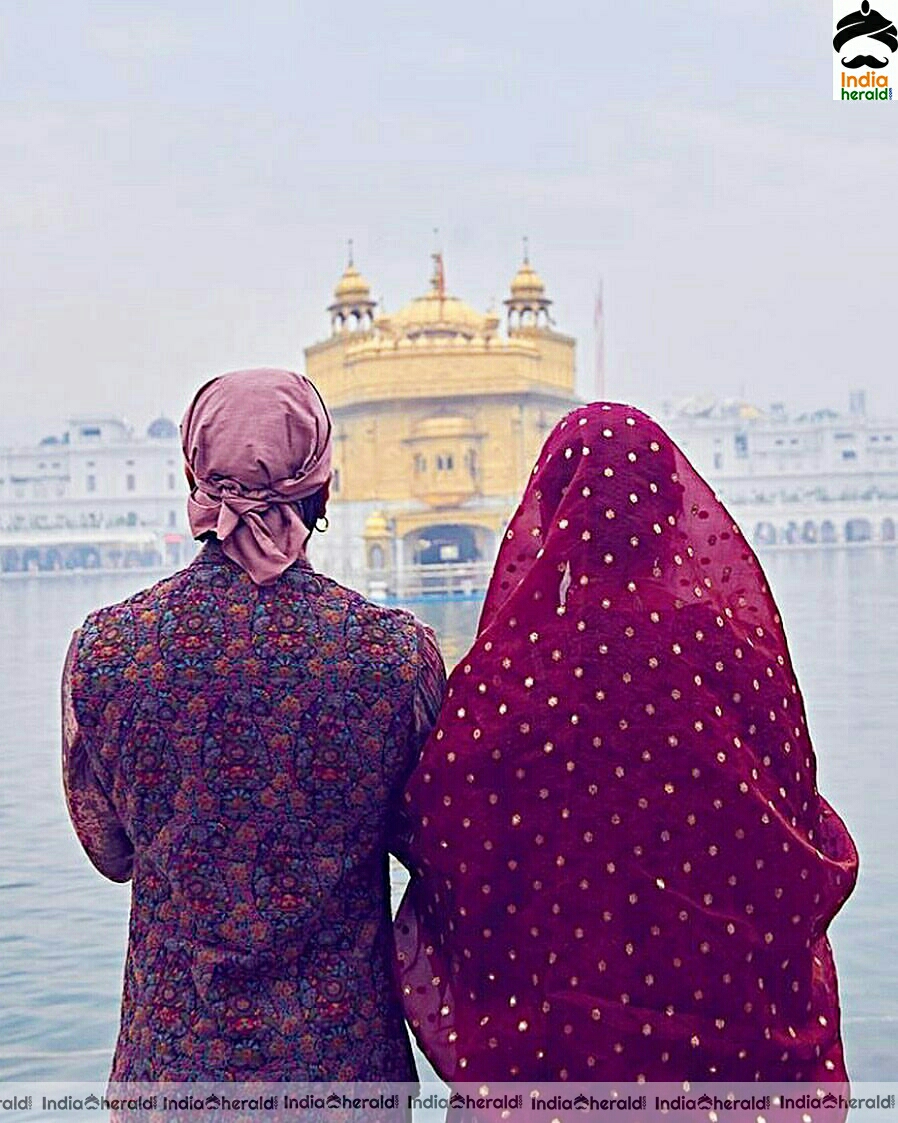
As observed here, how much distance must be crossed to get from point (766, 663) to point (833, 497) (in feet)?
148

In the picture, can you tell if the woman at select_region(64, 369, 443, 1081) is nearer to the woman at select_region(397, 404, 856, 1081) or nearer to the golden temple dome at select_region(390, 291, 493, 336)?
the woman at select_region(397, 404, 856, 1081)

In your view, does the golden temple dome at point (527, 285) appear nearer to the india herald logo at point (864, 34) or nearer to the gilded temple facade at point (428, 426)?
the gilded temple facade at point (428, 426)

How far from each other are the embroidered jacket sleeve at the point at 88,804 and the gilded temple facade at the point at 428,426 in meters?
23.3

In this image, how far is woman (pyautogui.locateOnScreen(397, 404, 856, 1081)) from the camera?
1152mm

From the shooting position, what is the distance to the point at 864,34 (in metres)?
8.34

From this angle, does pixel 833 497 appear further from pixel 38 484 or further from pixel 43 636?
pixel 43 636

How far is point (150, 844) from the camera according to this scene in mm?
1199

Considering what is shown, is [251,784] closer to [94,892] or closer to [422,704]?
[422,704]

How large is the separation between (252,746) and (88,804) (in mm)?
139

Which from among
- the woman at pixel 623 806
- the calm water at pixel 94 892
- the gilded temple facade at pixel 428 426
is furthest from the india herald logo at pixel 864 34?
the gilded temple facade at pixel 428 426

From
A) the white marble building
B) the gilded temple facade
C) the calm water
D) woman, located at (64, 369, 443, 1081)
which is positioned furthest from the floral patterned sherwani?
the white marble building

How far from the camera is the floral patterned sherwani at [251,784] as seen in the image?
118 cm

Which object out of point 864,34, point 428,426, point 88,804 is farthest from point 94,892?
point 428,426

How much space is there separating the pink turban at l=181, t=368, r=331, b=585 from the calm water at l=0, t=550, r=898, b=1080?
59.6 inches
